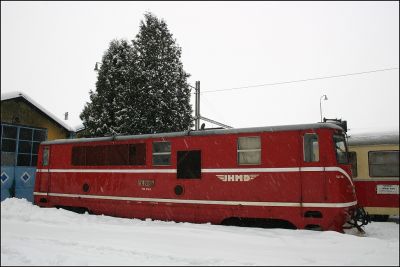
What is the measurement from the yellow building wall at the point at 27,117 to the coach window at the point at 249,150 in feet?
39.8

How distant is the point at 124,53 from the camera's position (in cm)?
2828

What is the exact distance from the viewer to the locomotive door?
930 centimetres

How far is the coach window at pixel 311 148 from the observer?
9547 millimetres

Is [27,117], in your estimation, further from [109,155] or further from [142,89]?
[142,89]

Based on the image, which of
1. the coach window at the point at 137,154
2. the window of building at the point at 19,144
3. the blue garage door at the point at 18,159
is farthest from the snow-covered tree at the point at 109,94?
the coach window at the point at 137,154

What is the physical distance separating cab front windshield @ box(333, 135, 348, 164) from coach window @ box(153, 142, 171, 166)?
5208 millimetres

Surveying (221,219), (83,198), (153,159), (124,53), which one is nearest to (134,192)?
(153,159)

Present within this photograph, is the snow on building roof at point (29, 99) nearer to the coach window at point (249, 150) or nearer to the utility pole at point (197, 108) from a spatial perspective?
the utility pole at point (197, 108)

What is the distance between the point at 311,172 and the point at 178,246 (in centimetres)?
435

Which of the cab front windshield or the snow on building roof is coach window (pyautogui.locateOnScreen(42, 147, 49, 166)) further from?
the cab front windshield

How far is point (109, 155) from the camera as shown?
13055mm

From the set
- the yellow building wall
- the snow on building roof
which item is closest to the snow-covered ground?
A: the yellow building wall

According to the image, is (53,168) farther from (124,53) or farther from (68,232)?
(124,53)

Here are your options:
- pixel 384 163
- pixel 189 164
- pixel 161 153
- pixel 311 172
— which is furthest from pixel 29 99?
pixel 384 163
